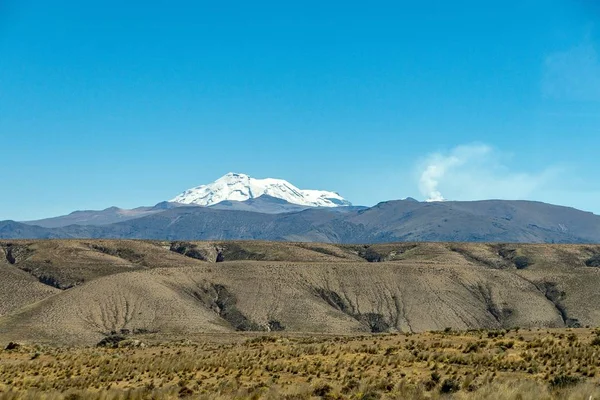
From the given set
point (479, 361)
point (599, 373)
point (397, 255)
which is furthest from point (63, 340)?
point (397, 255)

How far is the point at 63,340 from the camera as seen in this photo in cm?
9056

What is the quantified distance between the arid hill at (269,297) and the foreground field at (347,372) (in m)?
56.1

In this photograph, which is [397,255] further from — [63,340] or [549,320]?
[63,340]

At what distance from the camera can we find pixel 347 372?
32.4 meters

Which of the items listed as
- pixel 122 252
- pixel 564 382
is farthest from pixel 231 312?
pixel 564 382

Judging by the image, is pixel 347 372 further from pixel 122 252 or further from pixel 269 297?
pixel 122 252

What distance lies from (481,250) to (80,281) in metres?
115

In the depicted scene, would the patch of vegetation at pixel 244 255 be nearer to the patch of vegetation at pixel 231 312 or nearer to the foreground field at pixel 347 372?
the patch of vegetation at pixel 231 312

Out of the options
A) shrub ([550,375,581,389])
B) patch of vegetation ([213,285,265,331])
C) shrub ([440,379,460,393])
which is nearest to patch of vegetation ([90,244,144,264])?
patch of vegetation ([213,285,265,331])

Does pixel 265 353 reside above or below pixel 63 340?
above

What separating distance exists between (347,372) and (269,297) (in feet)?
309

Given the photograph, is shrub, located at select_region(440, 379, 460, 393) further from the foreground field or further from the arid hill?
the arid hill

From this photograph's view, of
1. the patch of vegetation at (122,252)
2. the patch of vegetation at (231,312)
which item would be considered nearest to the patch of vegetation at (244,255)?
the patch of vegetation at (122,252)

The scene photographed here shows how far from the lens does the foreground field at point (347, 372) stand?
23766 mm
